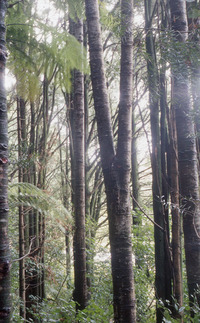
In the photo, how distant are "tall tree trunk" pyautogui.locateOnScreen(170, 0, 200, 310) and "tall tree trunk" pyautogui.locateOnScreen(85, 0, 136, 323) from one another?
17.5 inches

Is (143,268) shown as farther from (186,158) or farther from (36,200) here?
(186,158)

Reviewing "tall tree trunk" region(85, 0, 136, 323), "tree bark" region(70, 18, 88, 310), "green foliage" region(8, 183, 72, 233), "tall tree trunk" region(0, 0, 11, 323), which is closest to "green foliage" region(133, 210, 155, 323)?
"tree bark" region(70, 18, 88, 310)

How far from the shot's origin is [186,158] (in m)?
2.42

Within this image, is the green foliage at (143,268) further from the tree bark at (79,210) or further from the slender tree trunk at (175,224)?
the slender tree trunk at (175,224)

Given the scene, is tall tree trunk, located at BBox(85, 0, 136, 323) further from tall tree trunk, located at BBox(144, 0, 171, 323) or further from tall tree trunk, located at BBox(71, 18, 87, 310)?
tall tree trunk, located at BBox(71, 18, 87, 310)

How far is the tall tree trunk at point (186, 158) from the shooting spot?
2273 millimetres

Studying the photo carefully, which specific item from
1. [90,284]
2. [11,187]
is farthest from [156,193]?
[90,284]

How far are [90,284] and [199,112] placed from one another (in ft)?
14.8

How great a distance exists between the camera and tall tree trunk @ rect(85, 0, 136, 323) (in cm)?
196

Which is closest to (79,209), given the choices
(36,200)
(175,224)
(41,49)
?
(36,200)

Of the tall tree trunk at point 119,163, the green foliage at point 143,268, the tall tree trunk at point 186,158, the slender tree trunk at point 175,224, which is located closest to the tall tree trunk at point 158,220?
the slender tree trunk at point 175,224

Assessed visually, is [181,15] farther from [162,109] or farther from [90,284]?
[90,284]

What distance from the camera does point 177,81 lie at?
252 cm

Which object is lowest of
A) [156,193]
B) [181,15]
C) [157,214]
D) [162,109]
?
[157,214]
